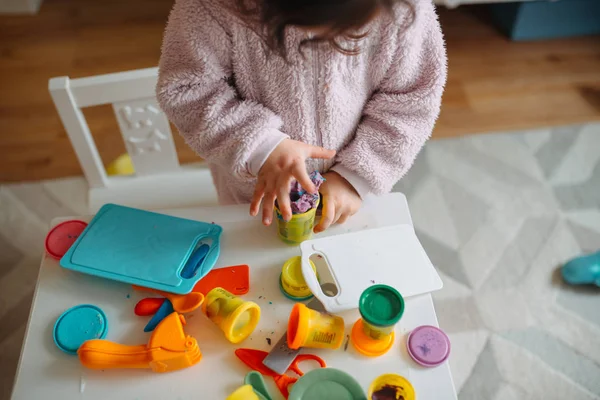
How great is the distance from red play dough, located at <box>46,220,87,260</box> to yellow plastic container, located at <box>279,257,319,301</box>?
266 mm

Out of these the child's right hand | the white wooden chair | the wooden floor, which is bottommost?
the wooden floor

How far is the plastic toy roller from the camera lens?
3.76ft

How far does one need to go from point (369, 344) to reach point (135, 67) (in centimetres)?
141

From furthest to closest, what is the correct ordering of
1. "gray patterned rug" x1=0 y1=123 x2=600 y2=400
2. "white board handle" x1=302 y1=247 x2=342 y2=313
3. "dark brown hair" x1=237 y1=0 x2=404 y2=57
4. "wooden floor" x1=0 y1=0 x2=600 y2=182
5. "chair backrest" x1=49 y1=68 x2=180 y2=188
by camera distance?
"wooden floor" x1=0 y1=0 x2=600 y2=182 < "gray patterned rug" x1=0 y1=123 x2=600 y2=400 < "chair backrest" x1=49 y1=68 x2=180 y2=188 < "white board handle" x1=302 y1=247 x2=342 y2=313 < "dark brown hair" x1=237 y1=0 x2=404 y2=57

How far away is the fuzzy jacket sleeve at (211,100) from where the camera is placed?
1.93 ft

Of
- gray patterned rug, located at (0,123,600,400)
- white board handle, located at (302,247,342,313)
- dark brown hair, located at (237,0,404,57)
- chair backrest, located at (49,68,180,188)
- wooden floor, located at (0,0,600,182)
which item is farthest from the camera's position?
wooden floor, located at (0,0,600,182)

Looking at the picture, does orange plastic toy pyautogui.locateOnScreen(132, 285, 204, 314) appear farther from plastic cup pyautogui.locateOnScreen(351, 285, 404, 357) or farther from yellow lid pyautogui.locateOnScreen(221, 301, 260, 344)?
plastic cup pyautogui.locateOnScreen(351, 285, 404, 357)

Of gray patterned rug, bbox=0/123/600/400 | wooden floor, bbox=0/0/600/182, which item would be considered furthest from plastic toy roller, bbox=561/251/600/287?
wooden floor, bbox=0/0/600/182

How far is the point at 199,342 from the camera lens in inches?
22.8

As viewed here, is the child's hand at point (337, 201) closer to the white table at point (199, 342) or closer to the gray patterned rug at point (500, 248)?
the white table at point (199, 342)

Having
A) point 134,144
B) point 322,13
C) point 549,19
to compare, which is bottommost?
point 549,19

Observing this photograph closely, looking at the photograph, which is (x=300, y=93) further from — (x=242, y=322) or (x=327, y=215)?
(x=242, y=322)

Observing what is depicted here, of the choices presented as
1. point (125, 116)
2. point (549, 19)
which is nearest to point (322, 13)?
point (125, 116)

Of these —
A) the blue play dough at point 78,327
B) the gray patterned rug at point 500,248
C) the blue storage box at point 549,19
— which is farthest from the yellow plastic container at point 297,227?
the blue storage box at point 549,19
